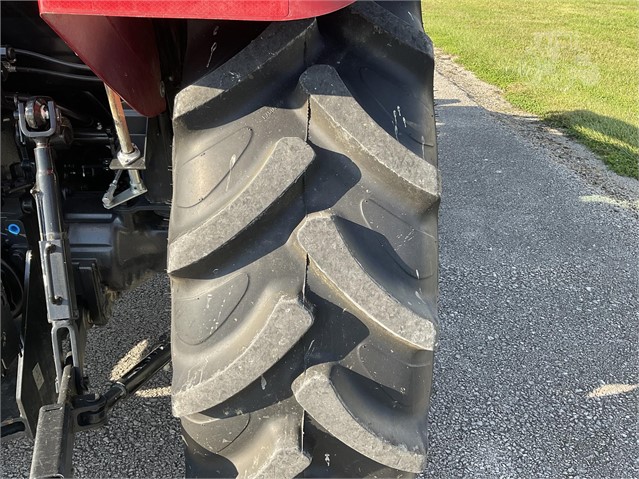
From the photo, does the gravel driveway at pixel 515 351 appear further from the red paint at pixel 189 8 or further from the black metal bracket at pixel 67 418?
the red paint at pixel 189 8

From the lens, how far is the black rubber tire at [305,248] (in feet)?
3.03

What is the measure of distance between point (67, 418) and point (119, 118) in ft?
1.90

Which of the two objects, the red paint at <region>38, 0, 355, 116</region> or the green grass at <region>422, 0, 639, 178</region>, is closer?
the red paint at <region>38, 0, 355, 116</region>

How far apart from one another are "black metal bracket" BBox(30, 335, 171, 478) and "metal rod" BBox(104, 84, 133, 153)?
1.57 ft

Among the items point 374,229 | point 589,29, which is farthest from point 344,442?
point 589,29

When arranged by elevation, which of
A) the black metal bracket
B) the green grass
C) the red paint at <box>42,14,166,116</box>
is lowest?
the green grass

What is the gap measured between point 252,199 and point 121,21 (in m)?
0.37

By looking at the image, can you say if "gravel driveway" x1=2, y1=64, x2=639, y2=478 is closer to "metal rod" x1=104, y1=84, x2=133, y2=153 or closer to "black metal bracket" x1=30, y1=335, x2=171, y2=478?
"black metal bracket" x1=30, y1=335, x2=171, y2=478

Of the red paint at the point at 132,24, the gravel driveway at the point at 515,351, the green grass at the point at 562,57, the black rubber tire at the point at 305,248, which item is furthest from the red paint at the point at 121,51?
the green grass at the point at 562,57

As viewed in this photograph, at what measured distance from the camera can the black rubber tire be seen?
3.03 ft

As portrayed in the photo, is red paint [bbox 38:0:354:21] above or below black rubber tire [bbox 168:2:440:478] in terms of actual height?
above

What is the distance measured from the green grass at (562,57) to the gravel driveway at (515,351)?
1301mm

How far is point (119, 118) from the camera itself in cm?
112

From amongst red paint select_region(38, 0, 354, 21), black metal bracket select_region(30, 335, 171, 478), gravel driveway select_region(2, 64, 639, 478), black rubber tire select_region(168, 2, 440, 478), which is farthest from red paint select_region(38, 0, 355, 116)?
gravel driveway select_region(2, 64, 639, 478)
